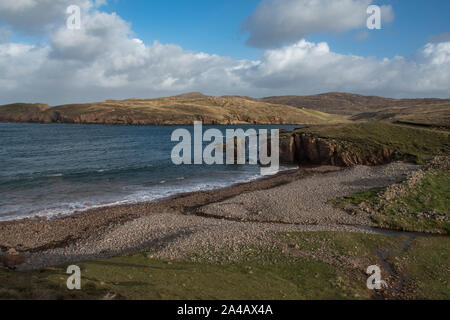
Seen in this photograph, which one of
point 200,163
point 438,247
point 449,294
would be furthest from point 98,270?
point 200,163

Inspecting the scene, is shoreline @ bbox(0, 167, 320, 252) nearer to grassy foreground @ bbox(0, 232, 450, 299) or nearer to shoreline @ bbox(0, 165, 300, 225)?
shoreline @ bbox(0, 165, 300, 225)

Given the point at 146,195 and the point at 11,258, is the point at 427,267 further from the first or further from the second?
the point at 146,195

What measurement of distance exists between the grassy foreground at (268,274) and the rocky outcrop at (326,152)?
106ft

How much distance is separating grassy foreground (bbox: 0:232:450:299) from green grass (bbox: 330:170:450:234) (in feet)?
9.33

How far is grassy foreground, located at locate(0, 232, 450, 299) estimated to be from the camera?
11.6 metres

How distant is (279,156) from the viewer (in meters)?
59.3

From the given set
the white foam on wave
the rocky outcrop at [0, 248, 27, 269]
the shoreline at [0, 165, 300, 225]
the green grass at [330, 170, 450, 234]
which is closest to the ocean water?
the white foam on wave

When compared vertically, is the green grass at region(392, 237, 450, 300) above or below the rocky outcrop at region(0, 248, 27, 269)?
below

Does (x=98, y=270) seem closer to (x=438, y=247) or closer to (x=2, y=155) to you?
(x=438, y=247)

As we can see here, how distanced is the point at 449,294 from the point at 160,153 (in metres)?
63.9

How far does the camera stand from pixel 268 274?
14578 mm

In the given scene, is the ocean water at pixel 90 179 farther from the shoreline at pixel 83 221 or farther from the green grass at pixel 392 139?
the green grass at pixel 392 139

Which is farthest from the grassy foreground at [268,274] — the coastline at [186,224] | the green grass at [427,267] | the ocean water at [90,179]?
the ocean water at [90,179]

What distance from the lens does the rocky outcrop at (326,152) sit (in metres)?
49.7
